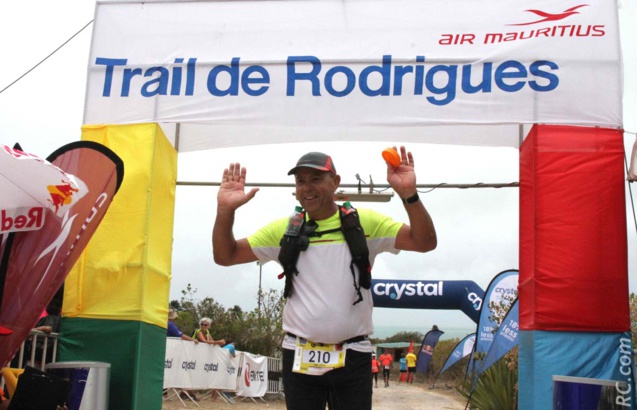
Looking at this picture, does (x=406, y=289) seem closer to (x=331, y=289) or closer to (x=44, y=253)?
(x=44, y=253)

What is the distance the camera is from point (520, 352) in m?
6.05

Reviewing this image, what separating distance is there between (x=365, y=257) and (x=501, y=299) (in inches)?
311

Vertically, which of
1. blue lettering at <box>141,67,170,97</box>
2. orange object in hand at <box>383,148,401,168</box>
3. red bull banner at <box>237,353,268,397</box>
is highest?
blue lettering at <box>141,67,170,97</box>

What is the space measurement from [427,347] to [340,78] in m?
24.8

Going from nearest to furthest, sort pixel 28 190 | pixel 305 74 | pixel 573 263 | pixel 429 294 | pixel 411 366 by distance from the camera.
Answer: pixel 28 190 < pixel 573 263 < pixel 305 74 < pixel 429 294 < pixel 411 366

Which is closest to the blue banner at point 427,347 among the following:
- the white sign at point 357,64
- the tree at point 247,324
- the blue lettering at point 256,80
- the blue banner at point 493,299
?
the tree at point 247,324

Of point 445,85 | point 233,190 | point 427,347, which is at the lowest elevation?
point 427,347

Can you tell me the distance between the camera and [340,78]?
253 inches

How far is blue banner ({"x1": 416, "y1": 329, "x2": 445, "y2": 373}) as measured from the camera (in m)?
28.9

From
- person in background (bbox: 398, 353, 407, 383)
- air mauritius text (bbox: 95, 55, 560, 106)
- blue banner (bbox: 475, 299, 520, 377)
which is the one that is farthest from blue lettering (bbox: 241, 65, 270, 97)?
person in background (bbox: 398, 353, 407, 383)

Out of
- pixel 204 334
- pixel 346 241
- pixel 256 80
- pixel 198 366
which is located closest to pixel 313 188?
pixel 346 241

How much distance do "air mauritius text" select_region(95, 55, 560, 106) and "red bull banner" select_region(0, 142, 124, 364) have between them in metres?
1.56

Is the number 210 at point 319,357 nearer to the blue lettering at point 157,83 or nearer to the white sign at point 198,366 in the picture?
the blue lettering at point 157,83

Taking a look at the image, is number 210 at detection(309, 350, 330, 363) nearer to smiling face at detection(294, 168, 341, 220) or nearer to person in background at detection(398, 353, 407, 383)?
smiling face at detection(294, 168, 341, 220)
